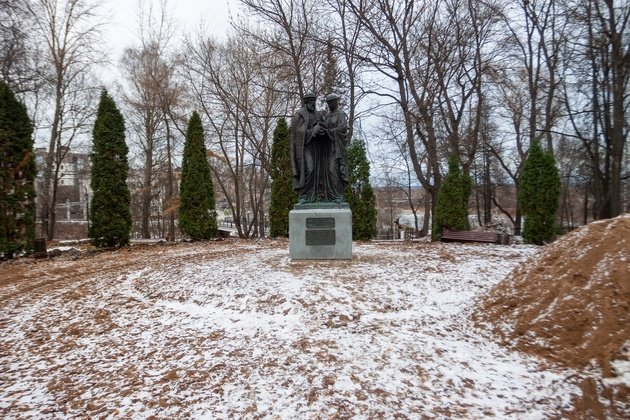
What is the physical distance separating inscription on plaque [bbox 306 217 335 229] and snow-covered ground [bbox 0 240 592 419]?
94cm

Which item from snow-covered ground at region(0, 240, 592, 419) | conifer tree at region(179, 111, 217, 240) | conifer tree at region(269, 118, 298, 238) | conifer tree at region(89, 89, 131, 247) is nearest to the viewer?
snow-covered ground at region(0, 240, 592, 419)

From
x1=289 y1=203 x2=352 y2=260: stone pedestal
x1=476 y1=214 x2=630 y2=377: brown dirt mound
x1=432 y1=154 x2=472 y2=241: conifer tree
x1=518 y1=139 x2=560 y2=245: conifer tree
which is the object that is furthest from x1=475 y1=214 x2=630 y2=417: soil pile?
x1=432 y1=154 x2=472 y2=241: conifer tree

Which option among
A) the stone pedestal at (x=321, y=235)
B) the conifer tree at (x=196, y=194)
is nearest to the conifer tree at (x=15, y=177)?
the conifer tree at (x=196, y=194)

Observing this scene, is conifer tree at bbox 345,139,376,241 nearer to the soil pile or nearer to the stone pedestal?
the stone pedestal

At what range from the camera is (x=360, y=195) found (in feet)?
46.3

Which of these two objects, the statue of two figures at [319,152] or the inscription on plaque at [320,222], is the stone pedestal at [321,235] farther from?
the statue of two figures at [319,152]

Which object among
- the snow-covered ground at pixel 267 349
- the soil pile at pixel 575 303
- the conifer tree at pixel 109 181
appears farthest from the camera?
the conifer tree at pixel 109 181

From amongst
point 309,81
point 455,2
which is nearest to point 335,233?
point 309,81

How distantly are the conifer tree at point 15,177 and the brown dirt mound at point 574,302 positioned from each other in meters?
11.1

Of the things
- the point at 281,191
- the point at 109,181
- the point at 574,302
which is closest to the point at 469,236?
the point at 281,191

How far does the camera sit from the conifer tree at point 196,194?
13.5 m

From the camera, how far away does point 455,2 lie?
1478 cm

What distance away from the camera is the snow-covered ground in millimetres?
2779

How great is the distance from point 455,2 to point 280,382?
16428 mm
